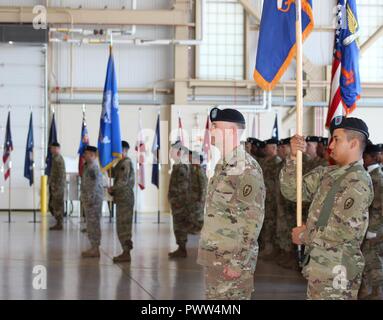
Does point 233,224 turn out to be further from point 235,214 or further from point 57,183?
point 57,183

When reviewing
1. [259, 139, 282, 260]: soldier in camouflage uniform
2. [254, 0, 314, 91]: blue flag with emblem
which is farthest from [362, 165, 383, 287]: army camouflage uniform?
[259, 139, 282, 260]: soldier in camouflage uniform

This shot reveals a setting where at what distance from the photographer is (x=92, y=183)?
10.4 meters

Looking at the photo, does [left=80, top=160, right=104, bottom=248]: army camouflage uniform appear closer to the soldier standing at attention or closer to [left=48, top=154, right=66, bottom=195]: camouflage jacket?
the soldier standing at attention

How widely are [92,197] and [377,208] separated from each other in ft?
15.5

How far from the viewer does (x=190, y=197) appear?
11.0 m

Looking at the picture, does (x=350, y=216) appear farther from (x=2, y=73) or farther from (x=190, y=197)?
(x=2, y=73)

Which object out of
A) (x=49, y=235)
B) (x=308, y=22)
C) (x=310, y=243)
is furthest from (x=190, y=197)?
(x=310, y=243)

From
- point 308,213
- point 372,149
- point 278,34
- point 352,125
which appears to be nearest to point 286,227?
point 372,149

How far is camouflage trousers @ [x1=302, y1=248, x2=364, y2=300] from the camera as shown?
13.0 feet

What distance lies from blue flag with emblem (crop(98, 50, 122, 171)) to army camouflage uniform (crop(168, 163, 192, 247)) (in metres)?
1.00

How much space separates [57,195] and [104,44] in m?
5.97

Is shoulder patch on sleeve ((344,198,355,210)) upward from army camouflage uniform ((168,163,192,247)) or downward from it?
upward

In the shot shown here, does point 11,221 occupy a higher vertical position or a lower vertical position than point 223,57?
lower

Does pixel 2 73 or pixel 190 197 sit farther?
pixel 2 73
